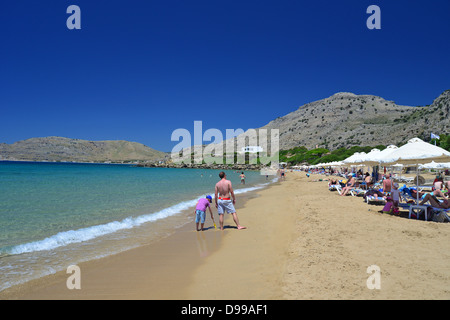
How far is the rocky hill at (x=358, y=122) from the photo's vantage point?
A: 58.2 metres

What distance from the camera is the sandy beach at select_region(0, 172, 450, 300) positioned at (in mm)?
3559

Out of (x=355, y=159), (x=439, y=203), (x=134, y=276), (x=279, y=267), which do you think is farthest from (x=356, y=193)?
(x=134, y=276)

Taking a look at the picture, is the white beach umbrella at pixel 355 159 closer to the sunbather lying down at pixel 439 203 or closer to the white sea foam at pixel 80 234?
the sunbather lying down at pixel 439 203

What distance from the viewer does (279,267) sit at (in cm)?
447

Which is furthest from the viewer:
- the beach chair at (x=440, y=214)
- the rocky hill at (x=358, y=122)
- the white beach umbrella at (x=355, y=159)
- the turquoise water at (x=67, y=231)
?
the rocky hill at (x=358, y=122)

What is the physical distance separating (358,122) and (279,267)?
103570mm

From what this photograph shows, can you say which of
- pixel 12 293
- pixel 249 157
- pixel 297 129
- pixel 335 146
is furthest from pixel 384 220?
pixel 297 129

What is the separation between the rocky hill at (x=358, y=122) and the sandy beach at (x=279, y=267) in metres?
55.3

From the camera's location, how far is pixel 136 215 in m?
10.8

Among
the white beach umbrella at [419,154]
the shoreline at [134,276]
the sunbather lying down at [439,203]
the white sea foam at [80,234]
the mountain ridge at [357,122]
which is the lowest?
the white sea foam at [80,234]

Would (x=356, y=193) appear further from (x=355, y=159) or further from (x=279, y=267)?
(x=279, y=267)

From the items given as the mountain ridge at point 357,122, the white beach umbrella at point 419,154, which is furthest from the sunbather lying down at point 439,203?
the mountain ridge at point 357,122

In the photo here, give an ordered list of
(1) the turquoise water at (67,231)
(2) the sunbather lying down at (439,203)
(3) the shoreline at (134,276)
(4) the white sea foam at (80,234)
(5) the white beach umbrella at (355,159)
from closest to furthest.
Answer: (3) the shoreline at (134,276)
(1) the turquoise water at (67,231)
(4) the white sea foam at (80,234)
(2) the sunbather lying down at (439,203)
(5) the white beach umbrella at (355,159)

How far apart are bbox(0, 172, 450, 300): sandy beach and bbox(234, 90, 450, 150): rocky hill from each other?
55273mm
